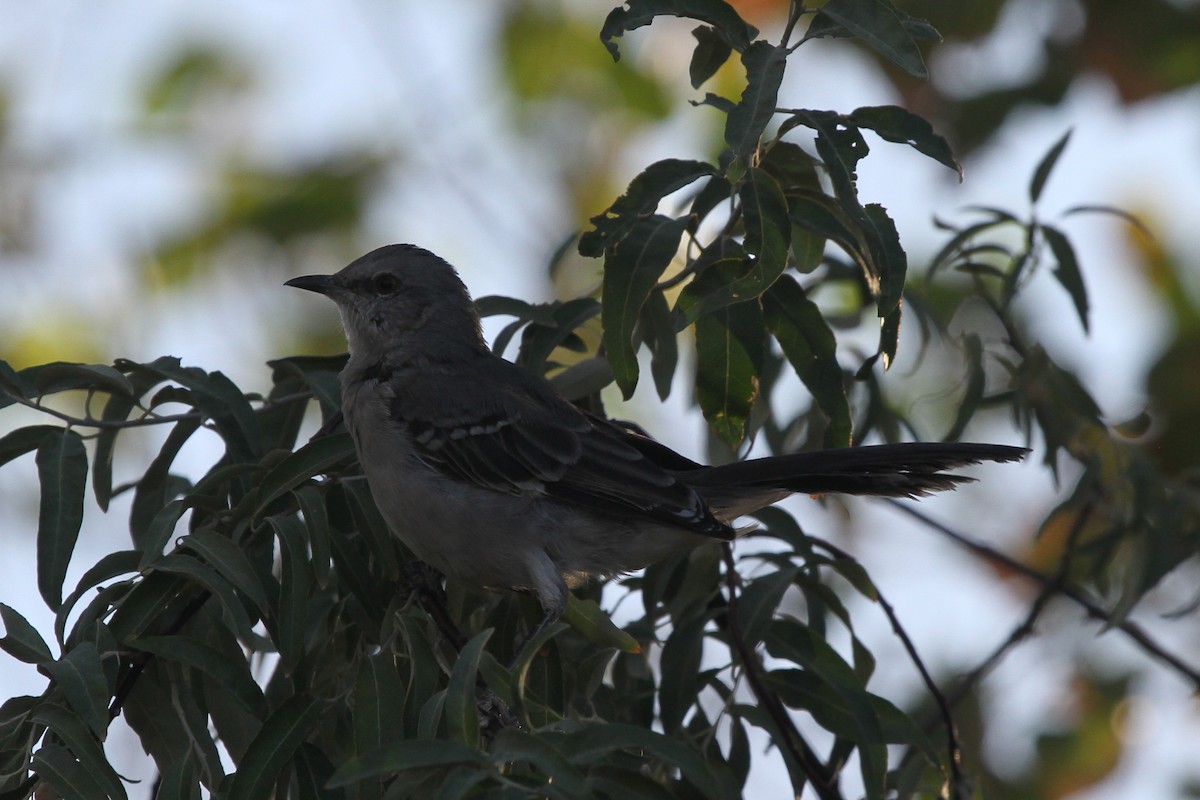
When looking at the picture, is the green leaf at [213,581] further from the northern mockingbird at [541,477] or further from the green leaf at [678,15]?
the green leaf at [678,15]

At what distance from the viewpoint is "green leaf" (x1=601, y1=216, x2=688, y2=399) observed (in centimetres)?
360

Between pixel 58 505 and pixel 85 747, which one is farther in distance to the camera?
pixel 58 505

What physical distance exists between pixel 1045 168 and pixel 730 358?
5.62 ft

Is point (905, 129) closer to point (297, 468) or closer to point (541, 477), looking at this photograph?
A: point (541, 477)

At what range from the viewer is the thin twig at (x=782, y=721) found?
3758mm

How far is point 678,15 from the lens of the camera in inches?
136

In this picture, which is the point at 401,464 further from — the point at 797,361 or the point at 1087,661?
the point at 1087,661

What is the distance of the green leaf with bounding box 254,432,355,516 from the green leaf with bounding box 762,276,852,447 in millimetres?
1375

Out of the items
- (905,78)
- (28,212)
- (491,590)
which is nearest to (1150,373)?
(905,78)

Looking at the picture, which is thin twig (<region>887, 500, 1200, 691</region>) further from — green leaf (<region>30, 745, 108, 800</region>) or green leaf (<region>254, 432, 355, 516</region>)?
green leaf (<region>30, 745, 108, 800</region>)

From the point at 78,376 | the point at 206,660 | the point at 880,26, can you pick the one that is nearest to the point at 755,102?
the point at 880,26

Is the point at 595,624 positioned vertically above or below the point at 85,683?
above

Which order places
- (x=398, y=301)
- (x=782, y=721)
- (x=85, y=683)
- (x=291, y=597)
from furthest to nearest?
(x=398, y=301)
(x=782, y=721)
(x=291, y=597)
(x=85, y=683)

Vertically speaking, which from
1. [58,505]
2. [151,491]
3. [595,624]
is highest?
[151,491]
